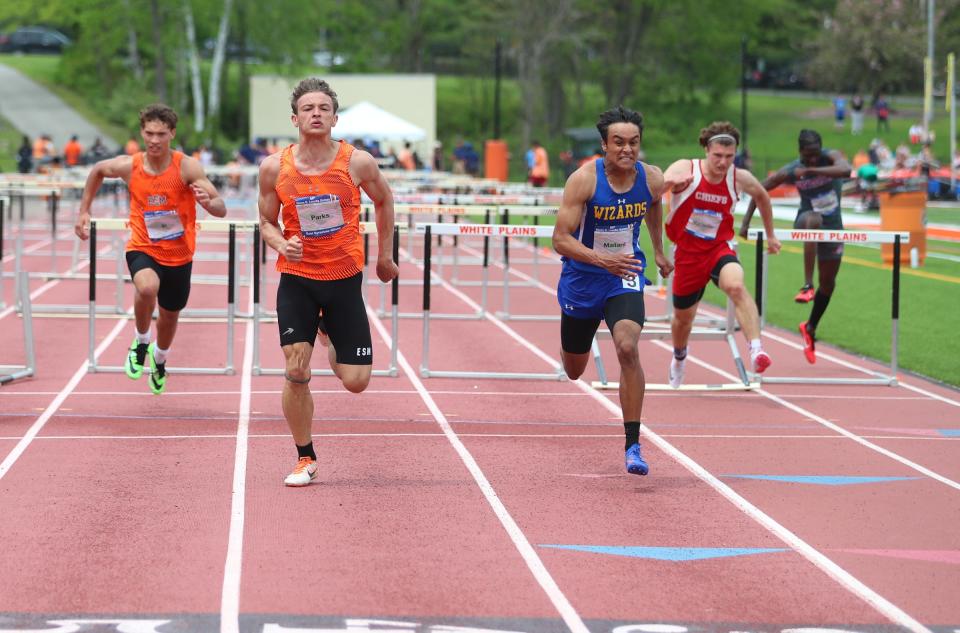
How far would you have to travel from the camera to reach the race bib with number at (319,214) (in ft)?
25.0

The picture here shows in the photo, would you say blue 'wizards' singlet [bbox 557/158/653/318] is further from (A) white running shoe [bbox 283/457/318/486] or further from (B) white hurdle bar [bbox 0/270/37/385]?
(B) white hurdle bar [bbox 0/270/37/385]

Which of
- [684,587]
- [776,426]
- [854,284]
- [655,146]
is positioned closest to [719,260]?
[776,426]

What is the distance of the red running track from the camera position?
5625mm

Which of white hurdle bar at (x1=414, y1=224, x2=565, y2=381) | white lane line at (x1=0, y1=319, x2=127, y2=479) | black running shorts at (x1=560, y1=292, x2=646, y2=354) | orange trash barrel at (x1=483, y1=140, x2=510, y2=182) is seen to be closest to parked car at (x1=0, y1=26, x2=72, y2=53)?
orange trash barrel at (x1=483, y1=140, x2=510, y2=182)

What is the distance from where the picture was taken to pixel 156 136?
987 cm

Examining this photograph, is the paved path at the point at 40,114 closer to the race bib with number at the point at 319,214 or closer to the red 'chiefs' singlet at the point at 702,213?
the red 'chiefs' singlet at the point at 702,213

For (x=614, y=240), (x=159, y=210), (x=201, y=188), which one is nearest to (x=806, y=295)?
(x=614, y=240)

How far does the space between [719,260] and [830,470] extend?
2.58 m

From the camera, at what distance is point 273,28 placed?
223ft

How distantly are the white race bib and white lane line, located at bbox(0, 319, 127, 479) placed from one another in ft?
10.9

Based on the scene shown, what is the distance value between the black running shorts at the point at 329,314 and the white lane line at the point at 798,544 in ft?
6.35

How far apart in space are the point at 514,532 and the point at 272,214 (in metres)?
2.03

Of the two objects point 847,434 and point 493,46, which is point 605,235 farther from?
point 493,46

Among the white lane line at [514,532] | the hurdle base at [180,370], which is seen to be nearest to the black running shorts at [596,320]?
the white lane line at [514,532]
